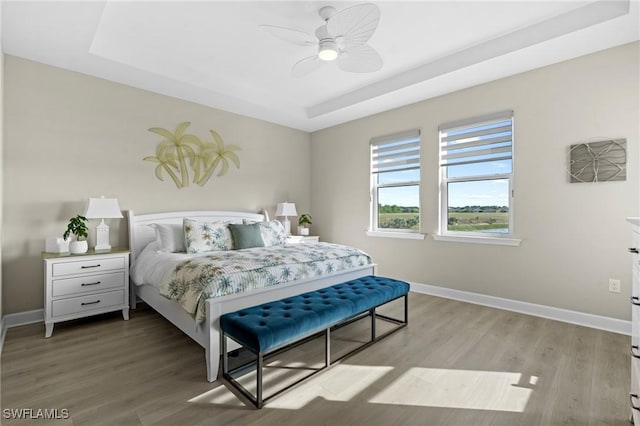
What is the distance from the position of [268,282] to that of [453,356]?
1.55 m

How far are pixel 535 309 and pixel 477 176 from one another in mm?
1588

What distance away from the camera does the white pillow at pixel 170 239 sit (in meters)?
3.31

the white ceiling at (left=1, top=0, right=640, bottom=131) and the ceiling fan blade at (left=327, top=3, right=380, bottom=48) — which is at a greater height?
the white ceiling at (left=1, top=0, right=640, bottom=131)

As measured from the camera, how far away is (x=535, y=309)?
10.6ft

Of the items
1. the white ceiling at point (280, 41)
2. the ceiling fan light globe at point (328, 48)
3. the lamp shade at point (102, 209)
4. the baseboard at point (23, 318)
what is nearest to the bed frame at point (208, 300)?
the lamp shade at point (102, 209)

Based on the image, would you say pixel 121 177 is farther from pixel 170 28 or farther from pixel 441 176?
pixel 441 176

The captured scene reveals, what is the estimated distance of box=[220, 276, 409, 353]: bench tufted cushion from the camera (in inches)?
71.4

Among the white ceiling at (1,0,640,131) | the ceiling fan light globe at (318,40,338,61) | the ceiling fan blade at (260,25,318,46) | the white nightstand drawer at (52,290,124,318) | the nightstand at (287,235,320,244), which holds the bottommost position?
the white nightstand drawer at (52,290,124,318)

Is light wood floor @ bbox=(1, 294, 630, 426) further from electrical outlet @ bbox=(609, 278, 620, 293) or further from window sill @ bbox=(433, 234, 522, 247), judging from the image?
window sill @ bbox=(433, 234, 522, 247)

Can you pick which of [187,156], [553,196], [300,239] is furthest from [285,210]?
[553,196]

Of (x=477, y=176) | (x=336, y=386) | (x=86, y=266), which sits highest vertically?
(x=477, y=176)

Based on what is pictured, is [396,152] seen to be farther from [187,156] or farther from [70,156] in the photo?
[70,156]

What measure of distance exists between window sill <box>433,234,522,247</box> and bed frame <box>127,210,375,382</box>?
120 cm

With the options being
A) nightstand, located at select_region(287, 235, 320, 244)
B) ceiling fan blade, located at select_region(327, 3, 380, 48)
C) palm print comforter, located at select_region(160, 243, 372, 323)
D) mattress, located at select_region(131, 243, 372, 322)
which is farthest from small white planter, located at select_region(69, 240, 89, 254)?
ceiling fan blade, located at select_region(327, 3, 380, 48)
